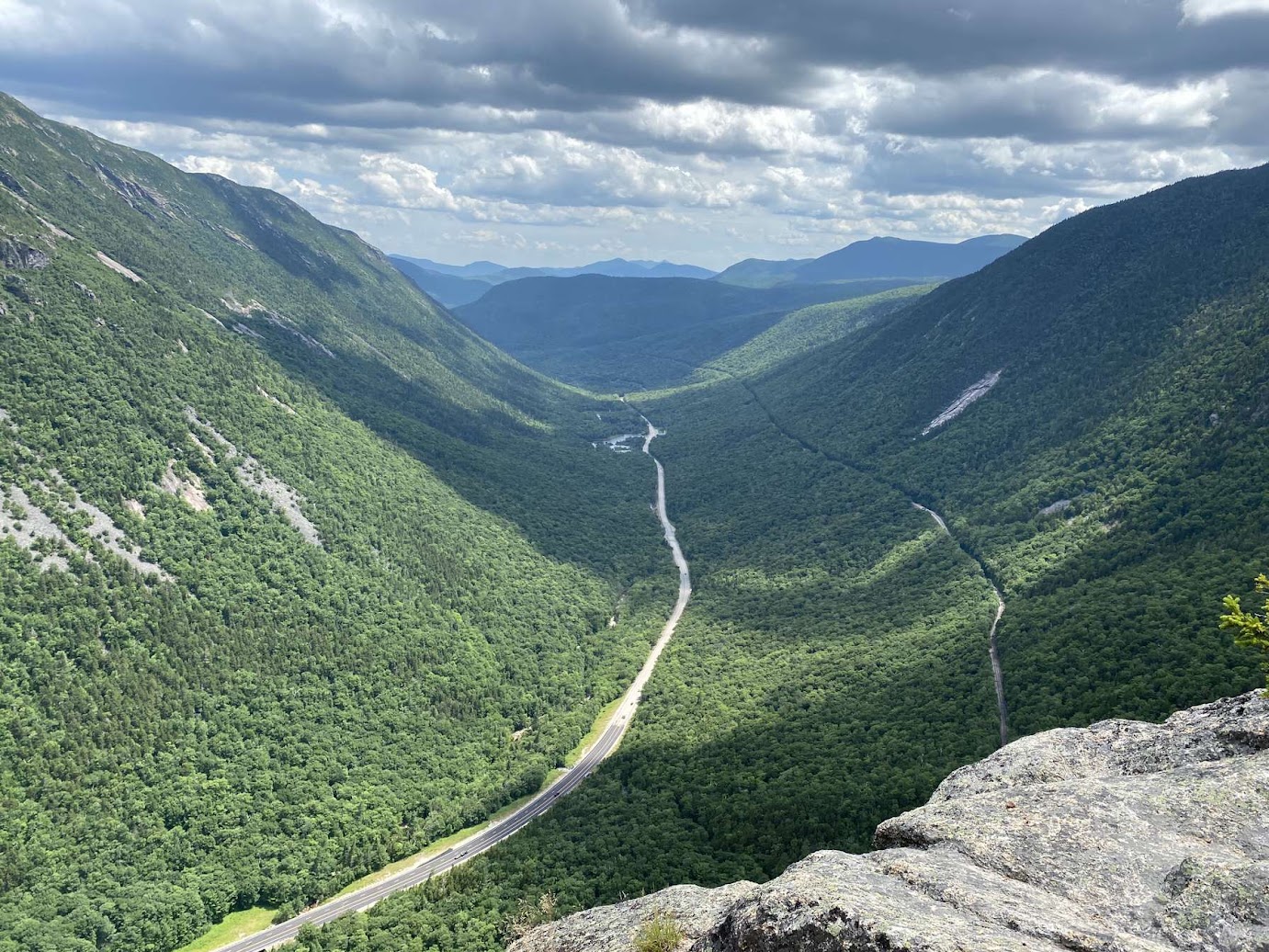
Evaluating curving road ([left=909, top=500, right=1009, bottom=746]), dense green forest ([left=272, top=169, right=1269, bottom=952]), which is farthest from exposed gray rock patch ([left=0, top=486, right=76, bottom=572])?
curving road ([left=909, top=500, right=1009, bottom=746])

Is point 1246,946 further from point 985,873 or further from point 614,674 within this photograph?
point 614,674

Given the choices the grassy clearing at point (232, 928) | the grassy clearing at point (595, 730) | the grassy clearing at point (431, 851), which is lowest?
the grassy clearing at point (232, 928)

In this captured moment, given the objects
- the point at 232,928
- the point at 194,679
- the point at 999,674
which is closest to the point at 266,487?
the point at 194,679

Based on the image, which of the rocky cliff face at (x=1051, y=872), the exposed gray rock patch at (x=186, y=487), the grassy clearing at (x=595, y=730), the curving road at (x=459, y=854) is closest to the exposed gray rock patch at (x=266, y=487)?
the exposed gray rock patch at (x=186, y=487)

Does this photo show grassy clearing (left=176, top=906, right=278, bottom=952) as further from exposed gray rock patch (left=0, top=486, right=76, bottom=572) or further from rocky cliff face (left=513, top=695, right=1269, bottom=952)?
rocky cliff face (left=513, top=695, right=1269, bottom=952)

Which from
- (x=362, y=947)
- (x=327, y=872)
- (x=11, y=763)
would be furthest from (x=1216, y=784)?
(x=11, y=763)

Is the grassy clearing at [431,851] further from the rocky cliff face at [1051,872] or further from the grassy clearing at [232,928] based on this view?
the rocky cliff face at [1051,872]

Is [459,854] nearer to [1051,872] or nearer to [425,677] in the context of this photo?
[425,677]
